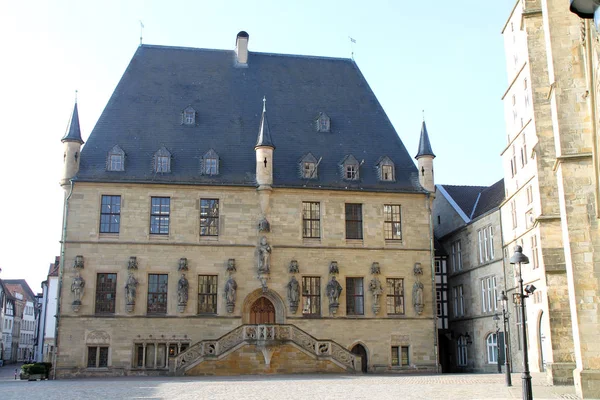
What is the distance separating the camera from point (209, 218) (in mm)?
32625

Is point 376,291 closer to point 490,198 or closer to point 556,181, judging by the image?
point 490,198

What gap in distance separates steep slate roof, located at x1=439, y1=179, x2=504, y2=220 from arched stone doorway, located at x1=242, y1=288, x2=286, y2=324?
38.4 feet

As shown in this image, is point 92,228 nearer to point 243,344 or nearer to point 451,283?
point 243,344

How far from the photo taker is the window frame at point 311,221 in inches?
1312

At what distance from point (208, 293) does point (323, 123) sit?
10990 millimetres

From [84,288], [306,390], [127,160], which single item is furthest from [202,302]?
[306,390]

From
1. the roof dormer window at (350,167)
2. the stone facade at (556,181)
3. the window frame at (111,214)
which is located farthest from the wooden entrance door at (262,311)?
the stone facade at (556,181)

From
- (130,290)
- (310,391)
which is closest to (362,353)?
(130,290)

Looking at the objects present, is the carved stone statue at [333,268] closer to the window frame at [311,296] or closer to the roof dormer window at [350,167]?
the window frame at [311,296]

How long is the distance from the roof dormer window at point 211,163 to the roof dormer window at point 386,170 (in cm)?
817

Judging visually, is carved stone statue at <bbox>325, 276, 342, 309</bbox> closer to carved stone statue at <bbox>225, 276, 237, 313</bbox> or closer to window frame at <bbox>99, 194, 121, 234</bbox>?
carved stone statue at <bbox>225, 276, 237, 313</bbox>

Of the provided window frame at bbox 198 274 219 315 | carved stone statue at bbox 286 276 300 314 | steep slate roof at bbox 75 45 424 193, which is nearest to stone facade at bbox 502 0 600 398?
steep slate roof at bbox 75 45 424 193

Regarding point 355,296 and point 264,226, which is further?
point 355,296

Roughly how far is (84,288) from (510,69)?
835 inches
